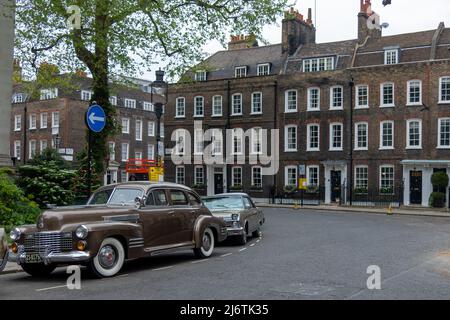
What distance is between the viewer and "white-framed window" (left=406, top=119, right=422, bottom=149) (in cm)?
4012

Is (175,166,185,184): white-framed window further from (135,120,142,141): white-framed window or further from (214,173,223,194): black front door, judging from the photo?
(135,120,142,141): white-framed window

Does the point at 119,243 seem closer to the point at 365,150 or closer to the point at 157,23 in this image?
the point at 157,23

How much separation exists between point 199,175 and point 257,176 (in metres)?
5.88

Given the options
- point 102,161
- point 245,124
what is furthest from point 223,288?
point 245,124

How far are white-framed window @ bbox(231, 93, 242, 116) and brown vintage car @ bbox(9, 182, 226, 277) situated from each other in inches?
1398

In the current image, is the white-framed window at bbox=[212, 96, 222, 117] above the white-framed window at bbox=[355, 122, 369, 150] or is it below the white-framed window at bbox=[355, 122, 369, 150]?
above

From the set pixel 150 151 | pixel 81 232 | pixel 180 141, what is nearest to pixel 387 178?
pixel 180 141

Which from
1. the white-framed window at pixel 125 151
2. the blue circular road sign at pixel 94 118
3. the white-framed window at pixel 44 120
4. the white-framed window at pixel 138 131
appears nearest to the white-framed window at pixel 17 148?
the white-framed window at pixel 44 120

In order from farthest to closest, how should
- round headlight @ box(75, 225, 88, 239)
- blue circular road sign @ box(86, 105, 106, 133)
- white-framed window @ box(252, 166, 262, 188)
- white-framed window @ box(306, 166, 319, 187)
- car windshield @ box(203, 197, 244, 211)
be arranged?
white-framed window @ box(252, 166, 262, 188)
white-framed window @ box(306, 166, 319, 187)
car windshield @ box(203, 197, 244, 211)
blue circular road sign @ box(86, 105, 106, 133)
round headlight @ box(75, 225, 88, 239)

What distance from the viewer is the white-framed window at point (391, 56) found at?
41750 mm

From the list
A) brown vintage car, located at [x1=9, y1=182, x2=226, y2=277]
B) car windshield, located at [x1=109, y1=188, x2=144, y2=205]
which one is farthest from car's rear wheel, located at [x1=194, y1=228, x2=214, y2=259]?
car windshield, located at [x1=109, y1=188, x2=144, y2=205]

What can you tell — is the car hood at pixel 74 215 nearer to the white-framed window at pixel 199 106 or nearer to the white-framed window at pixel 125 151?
the white-framed window at pixel 199 106

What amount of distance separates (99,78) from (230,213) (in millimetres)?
7416

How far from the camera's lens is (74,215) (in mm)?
10312
